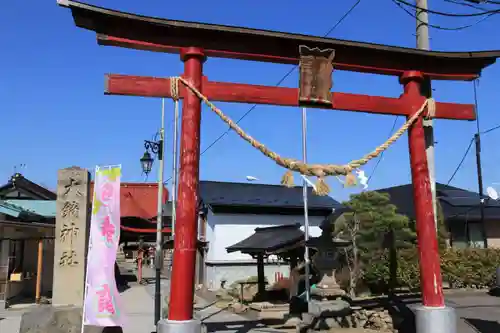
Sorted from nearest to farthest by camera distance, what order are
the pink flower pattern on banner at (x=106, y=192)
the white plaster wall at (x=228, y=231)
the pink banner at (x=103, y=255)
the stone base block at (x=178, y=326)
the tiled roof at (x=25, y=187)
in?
the stone base block at (x=178, y=326)
the pink banner at (x=103, y=255)
the pink flower pattern on banner at (x=106, y=192)
the tiled roof at (x=25, y=187)
the white plaster wall at (x=228, y=231)

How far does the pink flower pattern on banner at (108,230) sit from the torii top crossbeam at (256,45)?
10.8ft

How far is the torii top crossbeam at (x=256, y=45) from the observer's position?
7887 mm

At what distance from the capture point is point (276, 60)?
29.2ft

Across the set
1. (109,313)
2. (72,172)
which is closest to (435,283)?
(109,313)

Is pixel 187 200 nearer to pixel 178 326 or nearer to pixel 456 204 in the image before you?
pixel 178 326

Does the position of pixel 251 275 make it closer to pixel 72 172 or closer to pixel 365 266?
pixel 365 266

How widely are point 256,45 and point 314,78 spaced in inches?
50.8

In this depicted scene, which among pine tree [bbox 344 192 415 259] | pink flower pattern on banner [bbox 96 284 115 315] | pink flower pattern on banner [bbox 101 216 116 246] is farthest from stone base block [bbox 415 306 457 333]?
pine tree [bbox 344 192 415 259]

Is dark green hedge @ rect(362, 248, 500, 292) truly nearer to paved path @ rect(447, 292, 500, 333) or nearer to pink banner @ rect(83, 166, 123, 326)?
paved path @ rect(447, 292, 500, 333)

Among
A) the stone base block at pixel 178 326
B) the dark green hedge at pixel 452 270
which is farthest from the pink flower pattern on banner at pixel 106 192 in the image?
the dark green hedge at pixel 452 270

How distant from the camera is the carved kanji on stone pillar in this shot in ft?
28.7

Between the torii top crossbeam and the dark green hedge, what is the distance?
1123 cm

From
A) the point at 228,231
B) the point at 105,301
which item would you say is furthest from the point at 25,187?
the point at 105,301

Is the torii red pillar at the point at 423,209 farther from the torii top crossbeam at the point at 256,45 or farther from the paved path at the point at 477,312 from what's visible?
the paved path at the point at 477,312
